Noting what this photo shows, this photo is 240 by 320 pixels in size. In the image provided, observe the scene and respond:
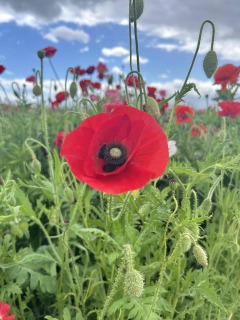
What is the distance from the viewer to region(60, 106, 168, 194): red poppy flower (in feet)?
3.24

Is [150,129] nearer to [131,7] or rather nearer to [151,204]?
[151,204]

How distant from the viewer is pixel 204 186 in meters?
2.50

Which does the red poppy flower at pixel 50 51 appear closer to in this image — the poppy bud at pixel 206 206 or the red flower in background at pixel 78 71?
the red flower in background at pixel 78 71

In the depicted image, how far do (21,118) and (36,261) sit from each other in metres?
2.60

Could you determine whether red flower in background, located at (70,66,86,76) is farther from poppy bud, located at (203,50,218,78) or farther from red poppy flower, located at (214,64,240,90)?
poppy bud, located at (203,50,218,78)

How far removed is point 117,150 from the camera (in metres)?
1.08

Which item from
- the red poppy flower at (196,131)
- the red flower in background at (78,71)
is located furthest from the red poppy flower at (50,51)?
the red poppy flower at (196,131)

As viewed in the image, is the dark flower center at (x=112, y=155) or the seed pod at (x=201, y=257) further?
the seed pod at (x=201, y=257)

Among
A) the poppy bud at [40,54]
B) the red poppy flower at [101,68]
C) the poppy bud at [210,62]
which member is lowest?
the poppy bud at [210,62]

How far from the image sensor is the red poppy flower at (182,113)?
351 centimetres

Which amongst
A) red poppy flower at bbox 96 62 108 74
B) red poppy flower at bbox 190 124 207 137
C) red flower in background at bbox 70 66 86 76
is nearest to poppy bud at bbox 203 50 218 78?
red flower in background at bbox 70 66 86 76

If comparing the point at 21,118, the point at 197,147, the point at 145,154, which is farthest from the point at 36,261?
the point at 21,118

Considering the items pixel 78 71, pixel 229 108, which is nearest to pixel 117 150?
pixel 229 108

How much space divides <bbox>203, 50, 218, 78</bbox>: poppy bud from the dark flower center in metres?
0.44
